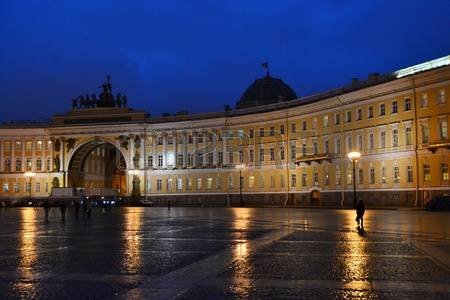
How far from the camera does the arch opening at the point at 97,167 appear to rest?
117875 millimetres

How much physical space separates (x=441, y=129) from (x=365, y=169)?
530 inches

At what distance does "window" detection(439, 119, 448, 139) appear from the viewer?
60656 mm

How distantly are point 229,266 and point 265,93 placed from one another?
91.6 meters

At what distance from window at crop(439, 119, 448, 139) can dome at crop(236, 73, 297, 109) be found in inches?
1790

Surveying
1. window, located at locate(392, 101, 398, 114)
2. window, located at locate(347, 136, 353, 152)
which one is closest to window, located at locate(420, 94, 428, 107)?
window, located at locate(392, 101, 398, 114)

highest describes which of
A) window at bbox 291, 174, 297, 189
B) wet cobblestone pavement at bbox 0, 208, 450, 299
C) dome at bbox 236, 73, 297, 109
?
dome at bbox 236, 73, 297, 109

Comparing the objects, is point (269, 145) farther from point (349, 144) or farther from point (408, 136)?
point (408, 136)

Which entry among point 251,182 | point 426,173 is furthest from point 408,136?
point 251,182

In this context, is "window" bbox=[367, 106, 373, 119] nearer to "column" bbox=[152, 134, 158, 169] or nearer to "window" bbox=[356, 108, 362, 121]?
"window" bbox=[356, 108, 362, 121]

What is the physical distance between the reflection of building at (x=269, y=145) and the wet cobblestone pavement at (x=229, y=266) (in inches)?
1491

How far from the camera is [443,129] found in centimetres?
6103

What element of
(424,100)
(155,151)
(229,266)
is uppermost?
(424,100)

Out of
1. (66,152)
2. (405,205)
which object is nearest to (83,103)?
(66,152)

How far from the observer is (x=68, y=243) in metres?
25.2
